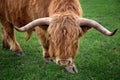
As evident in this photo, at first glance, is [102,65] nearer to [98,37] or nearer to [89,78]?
[89,78]

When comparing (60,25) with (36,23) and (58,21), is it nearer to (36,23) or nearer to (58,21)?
(58,21)

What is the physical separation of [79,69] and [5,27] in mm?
2520

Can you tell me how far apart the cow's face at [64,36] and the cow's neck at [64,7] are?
33 centimetres

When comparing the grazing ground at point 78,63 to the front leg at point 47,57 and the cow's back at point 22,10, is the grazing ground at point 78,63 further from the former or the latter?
the cow's back at point 22,10

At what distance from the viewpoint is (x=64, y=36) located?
5.79m

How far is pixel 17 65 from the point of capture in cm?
778

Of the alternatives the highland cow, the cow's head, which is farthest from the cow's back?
the cow's head

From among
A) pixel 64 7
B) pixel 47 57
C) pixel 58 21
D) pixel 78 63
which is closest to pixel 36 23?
pixel 58 21

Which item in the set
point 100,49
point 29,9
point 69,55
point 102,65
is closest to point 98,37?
point 100,49

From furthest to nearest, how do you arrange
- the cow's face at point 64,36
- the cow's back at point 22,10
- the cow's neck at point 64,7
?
the cow's back at point 22,10, the cow's neck at point 64,7, the cow's face at point 64,36

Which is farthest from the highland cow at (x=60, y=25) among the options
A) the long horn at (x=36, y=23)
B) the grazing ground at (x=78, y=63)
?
the grazing ground at (x=78, y=63)

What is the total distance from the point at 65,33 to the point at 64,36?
2.2 inches

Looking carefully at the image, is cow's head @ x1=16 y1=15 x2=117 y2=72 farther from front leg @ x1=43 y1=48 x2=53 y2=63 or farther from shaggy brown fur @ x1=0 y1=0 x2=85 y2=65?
front leg @ x1=43 y1=48 x2=53 y2=63

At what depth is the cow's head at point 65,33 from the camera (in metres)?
5.80
